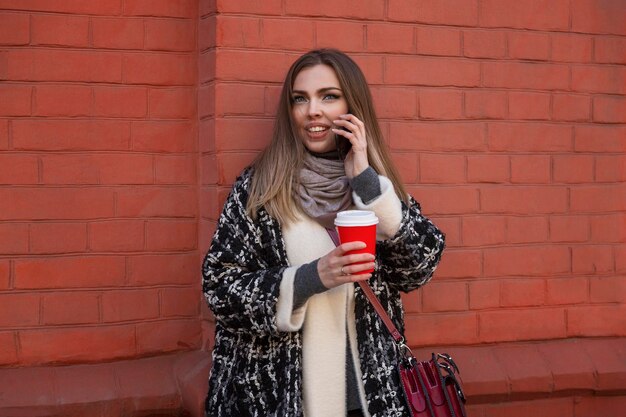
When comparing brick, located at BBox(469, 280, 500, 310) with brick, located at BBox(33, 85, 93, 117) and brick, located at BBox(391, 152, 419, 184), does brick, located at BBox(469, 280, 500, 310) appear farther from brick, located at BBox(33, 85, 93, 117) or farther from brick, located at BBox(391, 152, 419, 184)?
brick, located at BBox(33, 85, 93, 117)

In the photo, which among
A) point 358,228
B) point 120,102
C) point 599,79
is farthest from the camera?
point 599,79

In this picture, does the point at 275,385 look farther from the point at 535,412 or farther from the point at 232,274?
the point at 535,412

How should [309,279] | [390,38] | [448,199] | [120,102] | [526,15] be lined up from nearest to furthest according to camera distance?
[309,279]
[120,102]
[390,38]
[448,199]
[526,15]

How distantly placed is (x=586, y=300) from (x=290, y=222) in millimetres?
1722

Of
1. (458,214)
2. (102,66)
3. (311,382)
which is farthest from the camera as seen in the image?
(458,214)

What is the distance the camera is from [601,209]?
4105 mm

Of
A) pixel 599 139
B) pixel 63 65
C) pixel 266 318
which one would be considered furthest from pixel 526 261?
pixel 63 65

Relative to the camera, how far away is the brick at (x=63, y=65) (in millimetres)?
3547

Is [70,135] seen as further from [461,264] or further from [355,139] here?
[461,264]

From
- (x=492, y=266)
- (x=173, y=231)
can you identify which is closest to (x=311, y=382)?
(x=173, y=231)

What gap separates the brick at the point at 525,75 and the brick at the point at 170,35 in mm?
1248

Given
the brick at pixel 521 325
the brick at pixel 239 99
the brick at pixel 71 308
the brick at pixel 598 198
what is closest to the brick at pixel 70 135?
the brick at pixel 239 99

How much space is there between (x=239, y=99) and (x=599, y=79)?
1.66 metres

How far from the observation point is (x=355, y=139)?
3.02 meters
